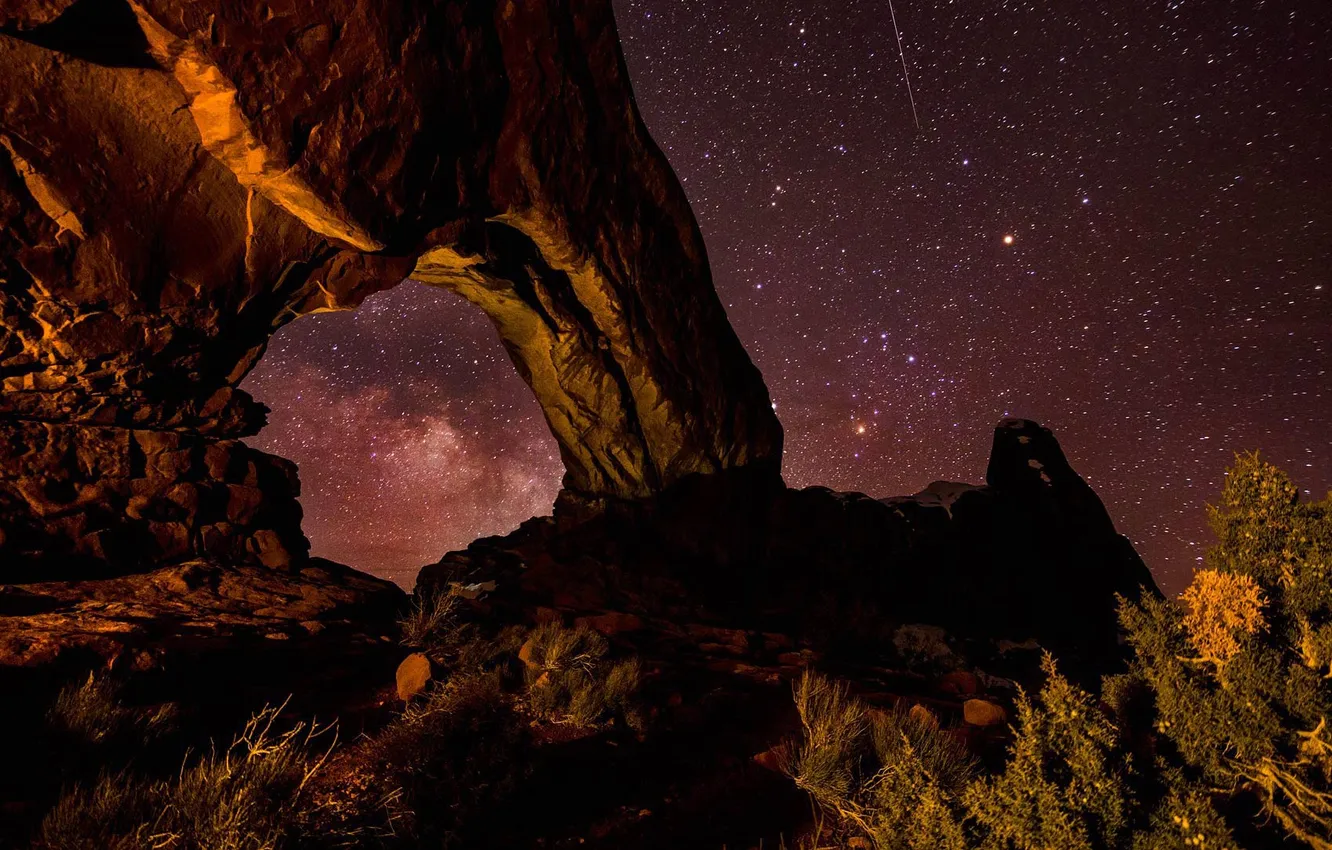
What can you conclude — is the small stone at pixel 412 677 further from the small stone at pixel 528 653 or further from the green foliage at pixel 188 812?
the green foliage at pixel 188 812

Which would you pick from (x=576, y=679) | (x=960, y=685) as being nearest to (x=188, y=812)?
(x=576, y=679)

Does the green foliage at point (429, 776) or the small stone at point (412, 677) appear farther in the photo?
the small stone at point (412, 677)

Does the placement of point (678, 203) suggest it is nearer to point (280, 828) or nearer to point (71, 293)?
point (71, 293)

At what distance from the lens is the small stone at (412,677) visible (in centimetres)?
466

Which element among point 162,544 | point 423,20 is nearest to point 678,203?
point 423,20

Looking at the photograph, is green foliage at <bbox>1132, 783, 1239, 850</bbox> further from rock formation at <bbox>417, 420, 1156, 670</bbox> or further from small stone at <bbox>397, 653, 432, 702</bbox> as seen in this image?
rock formation at <bbox>417, 420, 1156, 670</bbox>

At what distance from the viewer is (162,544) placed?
6.93 m

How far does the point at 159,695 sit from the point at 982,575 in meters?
20.2

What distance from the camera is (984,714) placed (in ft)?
17.6

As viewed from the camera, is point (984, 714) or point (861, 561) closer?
point (984, 714)

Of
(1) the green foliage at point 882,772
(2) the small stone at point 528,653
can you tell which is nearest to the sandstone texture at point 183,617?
(2) the small stone at point 528,653

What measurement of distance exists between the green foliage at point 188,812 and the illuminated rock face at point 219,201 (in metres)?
5.29

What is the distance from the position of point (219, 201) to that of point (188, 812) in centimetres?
725

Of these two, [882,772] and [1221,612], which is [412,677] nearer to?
[882,772]
